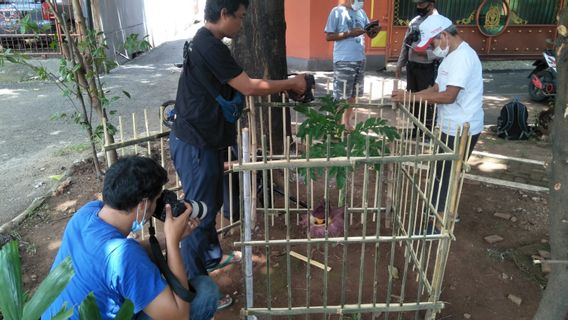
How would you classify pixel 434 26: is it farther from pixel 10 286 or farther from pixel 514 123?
pixel 514 123

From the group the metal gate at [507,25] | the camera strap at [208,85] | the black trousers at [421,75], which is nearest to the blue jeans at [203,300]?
the camera strap at [208,85]

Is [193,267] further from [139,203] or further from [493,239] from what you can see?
[493,239]

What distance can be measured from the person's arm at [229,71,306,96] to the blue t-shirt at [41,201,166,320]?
4.00 ft

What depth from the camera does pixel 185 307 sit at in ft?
6.32

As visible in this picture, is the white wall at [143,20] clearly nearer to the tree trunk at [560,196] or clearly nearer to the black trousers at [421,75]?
the black trousers at [421,75]

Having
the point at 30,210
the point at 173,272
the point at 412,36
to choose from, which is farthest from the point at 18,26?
the point at 173,272

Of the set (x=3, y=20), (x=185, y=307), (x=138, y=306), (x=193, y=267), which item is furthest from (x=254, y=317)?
(x=3, y=20)

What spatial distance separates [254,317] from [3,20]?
10.8m

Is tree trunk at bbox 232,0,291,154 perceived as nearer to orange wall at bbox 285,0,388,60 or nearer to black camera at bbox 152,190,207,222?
black camera at bbox 152,190,207,222

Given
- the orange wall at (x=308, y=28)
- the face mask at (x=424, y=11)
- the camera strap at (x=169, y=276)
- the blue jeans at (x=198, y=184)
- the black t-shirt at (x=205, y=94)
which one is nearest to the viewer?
the camera strap at (x=169, y=276)

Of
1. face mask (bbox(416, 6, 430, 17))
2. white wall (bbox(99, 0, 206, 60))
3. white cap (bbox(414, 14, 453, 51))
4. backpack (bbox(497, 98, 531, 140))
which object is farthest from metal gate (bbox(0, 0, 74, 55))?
backpack (bbox(497, 98, 531, 140))

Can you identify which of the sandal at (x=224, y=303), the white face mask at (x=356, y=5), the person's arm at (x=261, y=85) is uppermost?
the white face mask at (x=356, y=5)

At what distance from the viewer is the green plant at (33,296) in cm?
109

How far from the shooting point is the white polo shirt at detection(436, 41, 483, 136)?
327 centimetres
